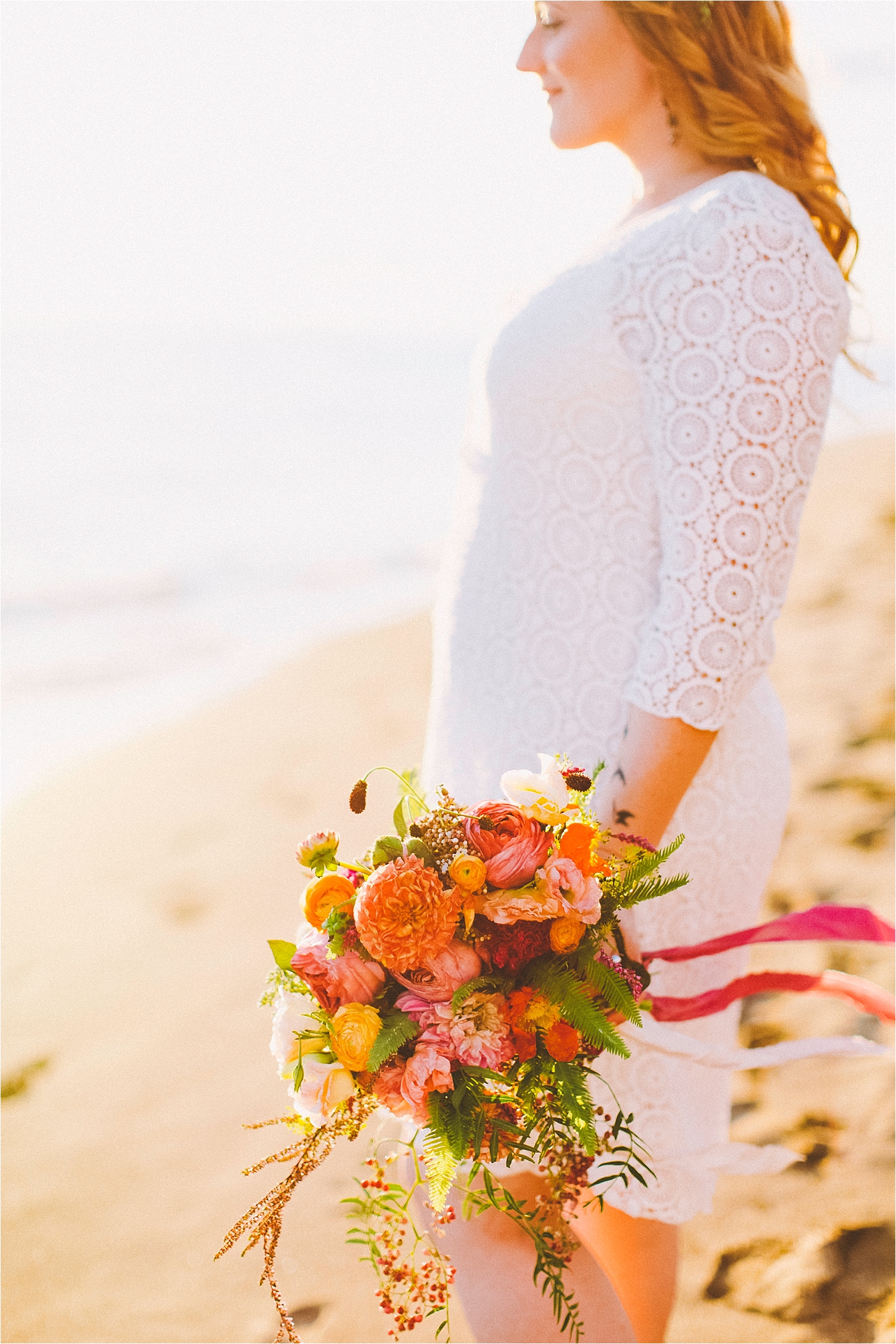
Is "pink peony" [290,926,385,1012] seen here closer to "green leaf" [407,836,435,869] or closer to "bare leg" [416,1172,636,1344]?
"green leaf" [407,836,435,869]

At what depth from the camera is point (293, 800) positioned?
6402mm

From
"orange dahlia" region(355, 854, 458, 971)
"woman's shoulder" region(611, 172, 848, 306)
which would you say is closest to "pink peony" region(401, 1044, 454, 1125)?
"orange dahlia" region(355, 854, 458, 971)

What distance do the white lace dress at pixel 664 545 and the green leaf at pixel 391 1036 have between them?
1.68ft

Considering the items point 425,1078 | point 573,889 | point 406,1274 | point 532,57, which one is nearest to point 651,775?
point 573,889

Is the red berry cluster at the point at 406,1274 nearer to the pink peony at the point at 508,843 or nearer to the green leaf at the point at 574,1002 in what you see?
the green leaf at the point at 574,1002

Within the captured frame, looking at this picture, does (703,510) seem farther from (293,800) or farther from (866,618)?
(866,618)

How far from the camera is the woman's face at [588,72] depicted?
167 centimetres

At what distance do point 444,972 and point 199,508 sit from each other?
1640cm

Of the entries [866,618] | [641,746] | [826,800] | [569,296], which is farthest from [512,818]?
[866,618]

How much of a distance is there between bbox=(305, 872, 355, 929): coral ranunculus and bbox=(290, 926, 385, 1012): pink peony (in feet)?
0.13

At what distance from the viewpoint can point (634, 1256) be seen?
6.15ft

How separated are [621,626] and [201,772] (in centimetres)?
553

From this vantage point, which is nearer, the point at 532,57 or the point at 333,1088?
the point at 333,1088

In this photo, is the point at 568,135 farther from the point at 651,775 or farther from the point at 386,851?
the point at 386,851
